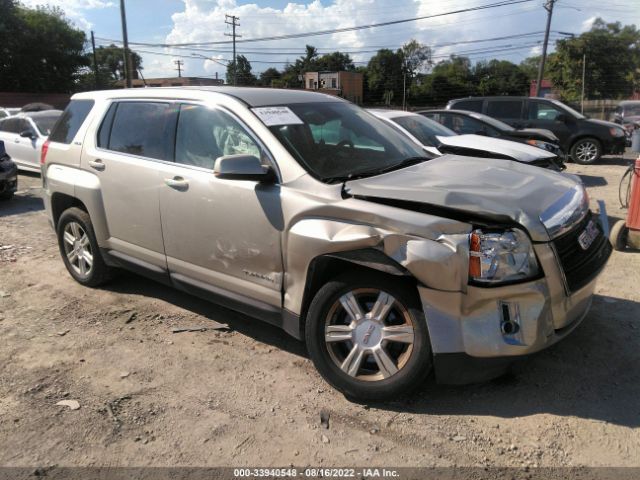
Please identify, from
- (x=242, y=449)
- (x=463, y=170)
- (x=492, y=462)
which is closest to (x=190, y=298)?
(x=242, y=449)

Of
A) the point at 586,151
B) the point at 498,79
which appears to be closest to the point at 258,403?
the point at 586,151

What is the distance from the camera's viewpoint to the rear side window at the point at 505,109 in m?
13.8

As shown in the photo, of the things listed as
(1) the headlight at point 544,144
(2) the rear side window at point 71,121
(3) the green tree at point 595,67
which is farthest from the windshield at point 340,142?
(3) the green tree at point 595,67

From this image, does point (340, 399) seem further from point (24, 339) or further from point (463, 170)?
point (24, 339)

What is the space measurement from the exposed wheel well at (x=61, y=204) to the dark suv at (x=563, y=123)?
10.7 metres

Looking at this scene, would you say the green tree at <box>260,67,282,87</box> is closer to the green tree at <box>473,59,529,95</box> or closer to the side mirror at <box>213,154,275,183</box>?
the green tree at <box>473,59,529,95</box>

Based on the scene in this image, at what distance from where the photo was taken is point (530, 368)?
3.30 meters

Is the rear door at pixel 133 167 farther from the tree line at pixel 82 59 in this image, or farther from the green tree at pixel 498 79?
the green tree at pixel 498 79

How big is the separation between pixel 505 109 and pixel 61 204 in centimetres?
1204

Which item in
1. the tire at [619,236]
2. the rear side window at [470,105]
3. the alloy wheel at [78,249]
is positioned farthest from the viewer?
the rear side window at [470,105]

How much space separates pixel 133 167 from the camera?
4.08 meters

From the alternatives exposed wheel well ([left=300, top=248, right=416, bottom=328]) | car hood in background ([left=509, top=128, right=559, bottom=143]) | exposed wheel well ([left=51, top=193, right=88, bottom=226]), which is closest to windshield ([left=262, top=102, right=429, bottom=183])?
exposed wheel well ([left=300, top=248, right=416, bottom=328])

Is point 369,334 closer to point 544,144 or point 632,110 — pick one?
point 544,144

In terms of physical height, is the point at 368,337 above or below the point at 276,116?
below
